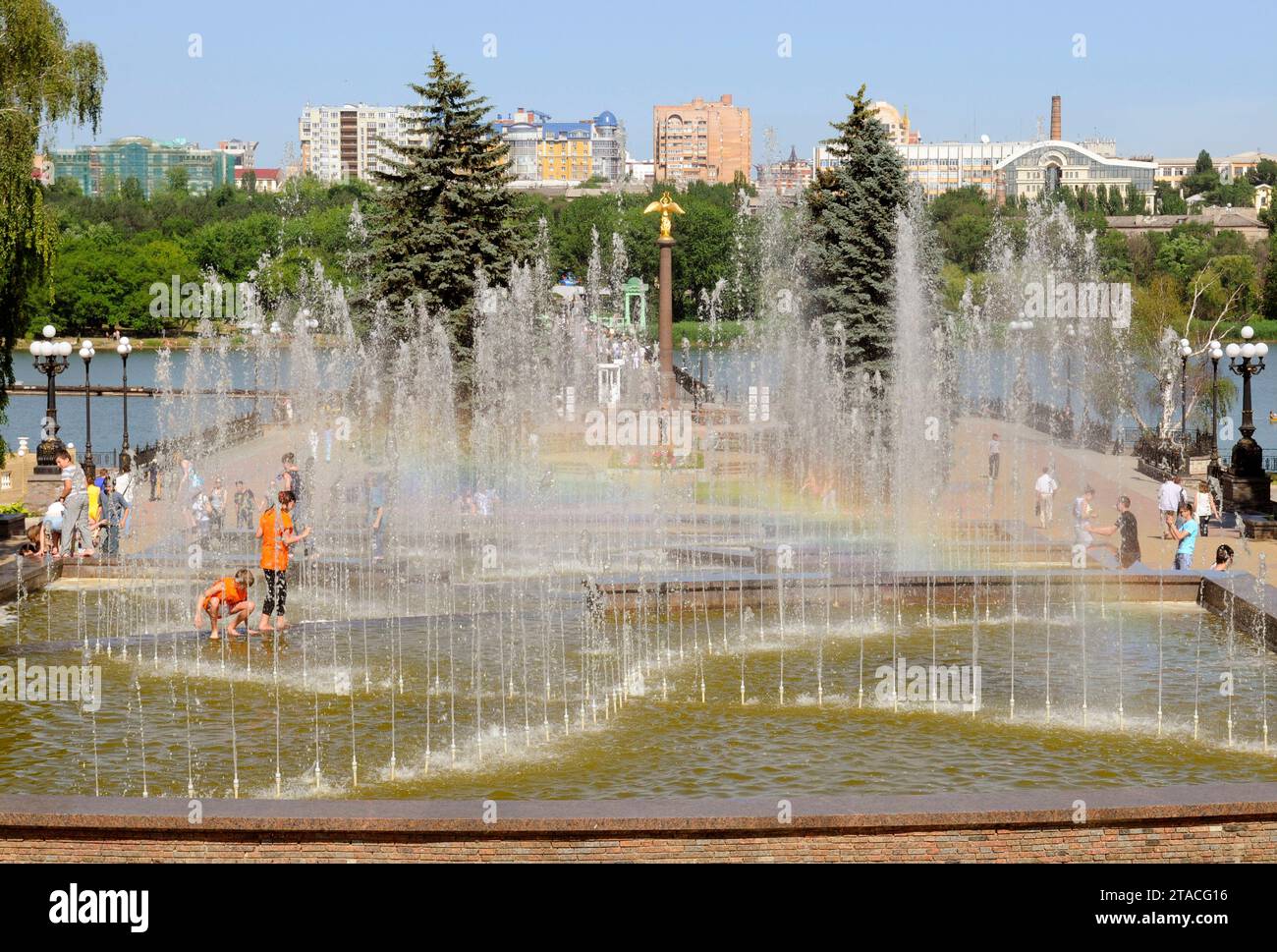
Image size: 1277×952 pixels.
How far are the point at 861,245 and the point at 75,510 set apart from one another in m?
22.0

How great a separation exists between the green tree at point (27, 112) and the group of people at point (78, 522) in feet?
11.7

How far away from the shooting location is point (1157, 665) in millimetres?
13367

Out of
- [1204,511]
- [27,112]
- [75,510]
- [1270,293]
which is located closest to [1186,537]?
[1204,511]

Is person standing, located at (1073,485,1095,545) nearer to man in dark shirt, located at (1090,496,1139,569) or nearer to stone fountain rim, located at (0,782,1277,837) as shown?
man in dark shirt, located at (1090,496,1139,569)

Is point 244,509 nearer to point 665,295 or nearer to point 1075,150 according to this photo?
point 665,295

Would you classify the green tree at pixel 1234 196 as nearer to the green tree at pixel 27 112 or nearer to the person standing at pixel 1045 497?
the person standing at pixel 1045 497

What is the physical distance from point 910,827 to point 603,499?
18.5 metres

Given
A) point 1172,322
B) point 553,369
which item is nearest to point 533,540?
point 553,369

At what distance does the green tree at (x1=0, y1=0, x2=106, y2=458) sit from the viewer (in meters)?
22.5

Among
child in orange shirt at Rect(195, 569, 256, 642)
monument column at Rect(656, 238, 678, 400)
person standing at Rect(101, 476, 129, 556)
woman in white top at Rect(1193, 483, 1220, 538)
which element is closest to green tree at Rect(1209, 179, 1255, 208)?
monument column at Rect(656, 238, 678, 400)

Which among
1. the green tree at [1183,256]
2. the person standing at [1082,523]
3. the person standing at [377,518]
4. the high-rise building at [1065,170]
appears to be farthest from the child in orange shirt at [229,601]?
the high-rise building at [1065,170]

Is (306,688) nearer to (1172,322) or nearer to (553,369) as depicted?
(553,369)

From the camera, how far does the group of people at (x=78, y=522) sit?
57.6 feet

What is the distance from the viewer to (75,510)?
1758cm
